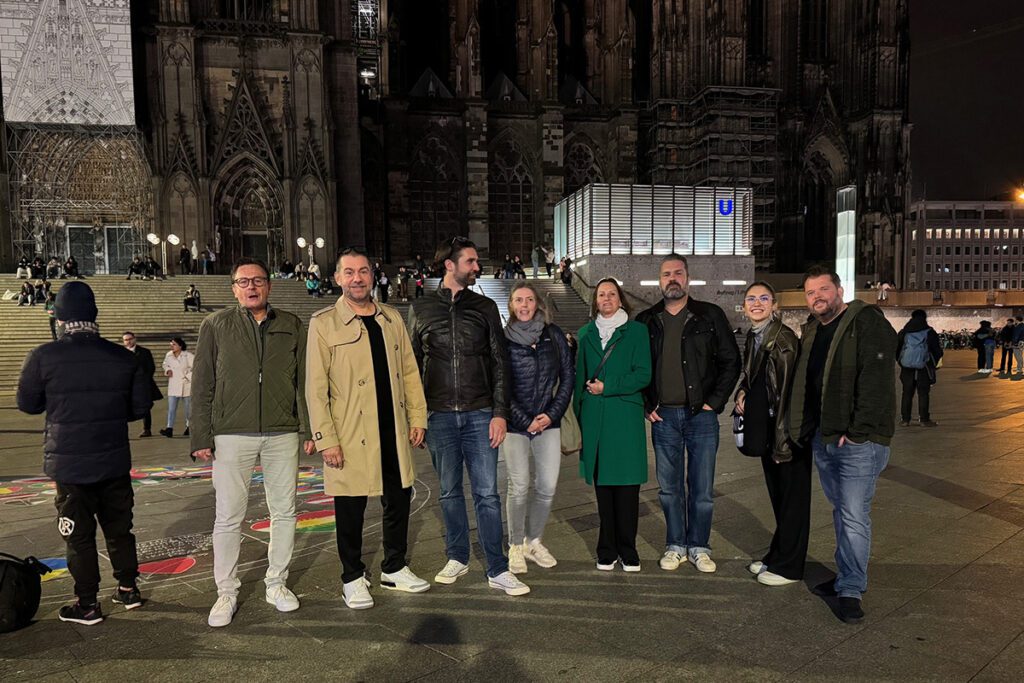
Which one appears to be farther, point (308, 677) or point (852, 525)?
point (852, 525)

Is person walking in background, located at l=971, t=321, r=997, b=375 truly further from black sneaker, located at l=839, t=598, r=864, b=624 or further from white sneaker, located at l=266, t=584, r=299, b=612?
white sneaker, located at l=266, t=584, r=299, b=612

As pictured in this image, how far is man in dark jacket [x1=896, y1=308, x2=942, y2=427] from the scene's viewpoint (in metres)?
9.49

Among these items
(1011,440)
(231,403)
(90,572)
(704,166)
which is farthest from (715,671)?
(704,166)

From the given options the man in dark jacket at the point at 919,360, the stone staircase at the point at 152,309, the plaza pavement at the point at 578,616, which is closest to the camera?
the plaza pavement at the point at 578,616

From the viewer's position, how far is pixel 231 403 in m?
3.74

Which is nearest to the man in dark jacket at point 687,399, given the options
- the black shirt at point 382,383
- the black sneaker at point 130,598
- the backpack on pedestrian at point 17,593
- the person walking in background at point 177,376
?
the black shirt at point 382,383

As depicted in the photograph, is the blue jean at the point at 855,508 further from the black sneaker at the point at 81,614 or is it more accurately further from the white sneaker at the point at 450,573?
the black sneaker at the point at 81,614

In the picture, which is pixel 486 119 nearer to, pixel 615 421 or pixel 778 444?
pixel 615 421

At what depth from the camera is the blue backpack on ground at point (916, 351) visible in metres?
9.49

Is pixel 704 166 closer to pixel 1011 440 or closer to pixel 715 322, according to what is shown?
pixel 1011 440

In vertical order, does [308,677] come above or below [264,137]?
below

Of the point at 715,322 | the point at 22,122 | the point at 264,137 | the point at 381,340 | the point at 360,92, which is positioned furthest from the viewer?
the point at 360,92

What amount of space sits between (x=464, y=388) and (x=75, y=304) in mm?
2043

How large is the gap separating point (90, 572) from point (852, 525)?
3.88m
